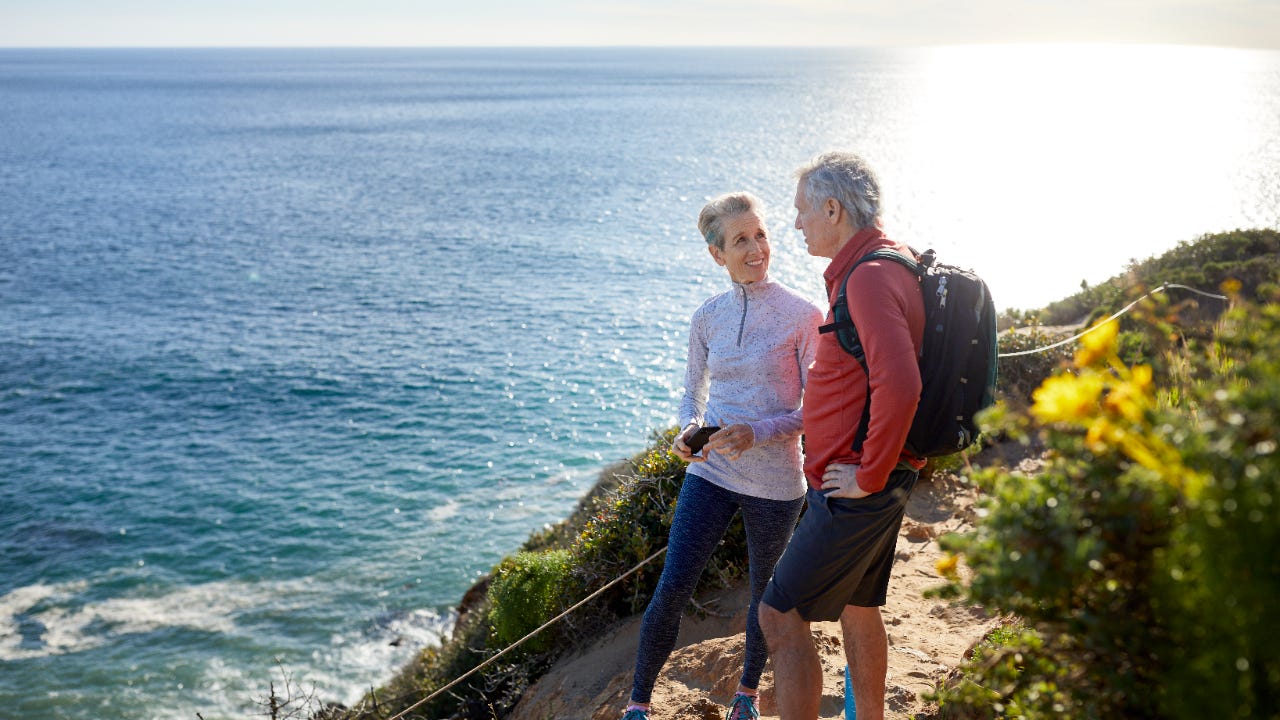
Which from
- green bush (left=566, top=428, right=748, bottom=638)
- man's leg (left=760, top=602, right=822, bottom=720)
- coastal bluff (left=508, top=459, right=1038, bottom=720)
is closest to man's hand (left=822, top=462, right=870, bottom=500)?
man's leg (left=760, top=602, right=822, bottom=720)

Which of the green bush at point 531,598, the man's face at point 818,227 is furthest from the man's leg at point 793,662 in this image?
the green bush at point 531,598

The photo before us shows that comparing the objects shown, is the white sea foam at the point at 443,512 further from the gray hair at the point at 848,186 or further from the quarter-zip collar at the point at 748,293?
the gray hair at the point at 848,186

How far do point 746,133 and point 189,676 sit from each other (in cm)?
6438

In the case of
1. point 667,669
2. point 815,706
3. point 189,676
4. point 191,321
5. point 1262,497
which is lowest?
point 189,676

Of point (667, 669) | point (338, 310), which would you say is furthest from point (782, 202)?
point (667, 669)

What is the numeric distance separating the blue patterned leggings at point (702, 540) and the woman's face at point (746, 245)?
89cm

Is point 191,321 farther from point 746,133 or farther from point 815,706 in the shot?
point 746,133

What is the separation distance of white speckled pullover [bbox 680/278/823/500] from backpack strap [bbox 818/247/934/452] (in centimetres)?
61

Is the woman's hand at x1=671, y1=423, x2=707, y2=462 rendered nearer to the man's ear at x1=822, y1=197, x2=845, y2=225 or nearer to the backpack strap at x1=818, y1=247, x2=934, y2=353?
the backpack strap at x1=818, y1=247, x2=934, y2=353

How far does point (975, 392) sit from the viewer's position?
2.92 metres

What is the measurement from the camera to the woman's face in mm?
3639

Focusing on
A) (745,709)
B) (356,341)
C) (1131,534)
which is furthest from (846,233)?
(356,341)

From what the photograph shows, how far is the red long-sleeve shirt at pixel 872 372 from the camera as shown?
8.95 feet

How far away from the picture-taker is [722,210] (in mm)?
3650
